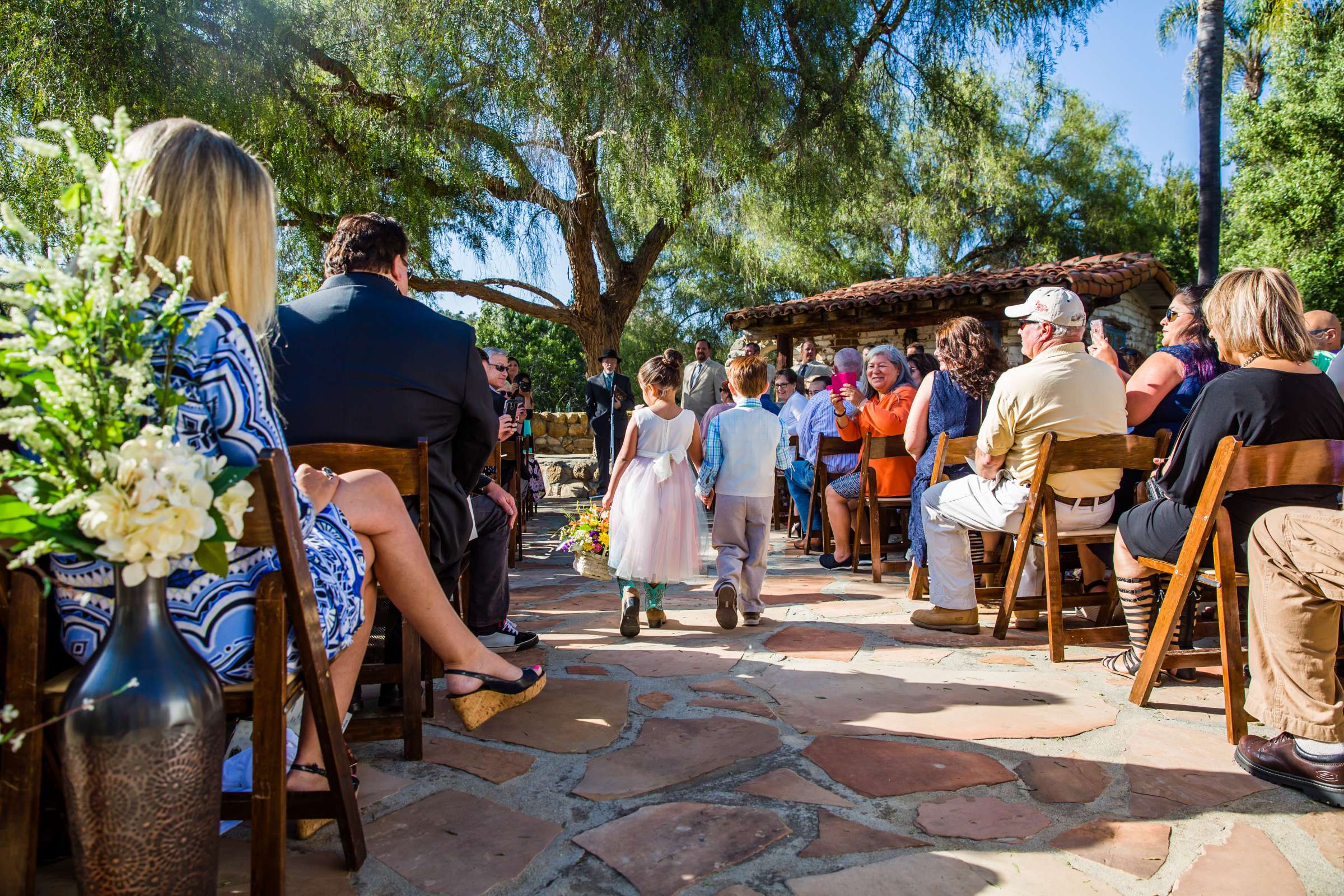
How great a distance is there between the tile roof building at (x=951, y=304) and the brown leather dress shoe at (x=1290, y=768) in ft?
38.5

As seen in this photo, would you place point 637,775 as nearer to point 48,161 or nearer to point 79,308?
point 79,308

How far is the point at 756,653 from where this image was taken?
12.6 feet

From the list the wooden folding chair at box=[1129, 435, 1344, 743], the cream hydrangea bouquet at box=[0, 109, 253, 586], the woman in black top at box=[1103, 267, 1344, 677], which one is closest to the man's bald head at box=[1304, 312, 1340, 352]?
the woman in black top at box=[1103, 267, 1344, 677]

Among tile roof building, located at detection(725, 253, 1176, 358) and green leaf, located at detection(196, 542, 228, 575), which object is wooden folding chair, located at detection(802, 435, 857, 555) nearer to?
green leaf, located at detection(196, 542, 228, 575)

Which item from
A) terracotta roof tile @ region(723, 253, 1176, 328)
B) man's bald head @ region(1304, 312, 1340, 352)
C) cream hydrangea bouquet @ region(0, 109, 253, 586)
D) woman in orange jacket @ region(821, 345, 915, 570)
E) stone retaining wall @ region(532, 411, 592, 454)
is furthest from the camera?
stone retaining wall @ region(532, 411, 592, 454)

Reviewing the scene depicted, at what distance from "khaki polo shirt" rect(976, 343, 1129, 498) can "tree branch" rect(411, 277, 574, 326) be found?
11.4m

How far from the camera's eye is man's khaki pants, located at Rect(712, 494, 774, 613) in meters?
4.50

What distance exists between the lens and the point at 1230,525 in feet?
9.05

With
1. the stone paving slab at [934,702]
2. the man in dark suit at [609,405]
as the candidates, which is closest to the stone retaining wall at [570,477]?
the man in dark suit at [609,405]

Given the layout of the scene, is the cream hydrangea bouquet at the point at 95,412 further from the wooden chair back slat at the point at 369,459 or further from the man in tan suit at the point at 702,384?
the man in tan suit at the point at 702,384

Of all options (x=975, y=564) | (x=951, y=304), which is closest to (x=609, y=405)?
(x=975, y=564)

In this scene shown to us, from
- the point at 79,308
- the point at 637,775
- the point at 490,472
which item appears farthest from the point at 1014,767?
the point at 490,472

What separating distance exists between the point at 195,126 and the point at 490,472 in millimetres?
4121

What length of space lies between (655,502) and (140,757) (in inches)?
122
